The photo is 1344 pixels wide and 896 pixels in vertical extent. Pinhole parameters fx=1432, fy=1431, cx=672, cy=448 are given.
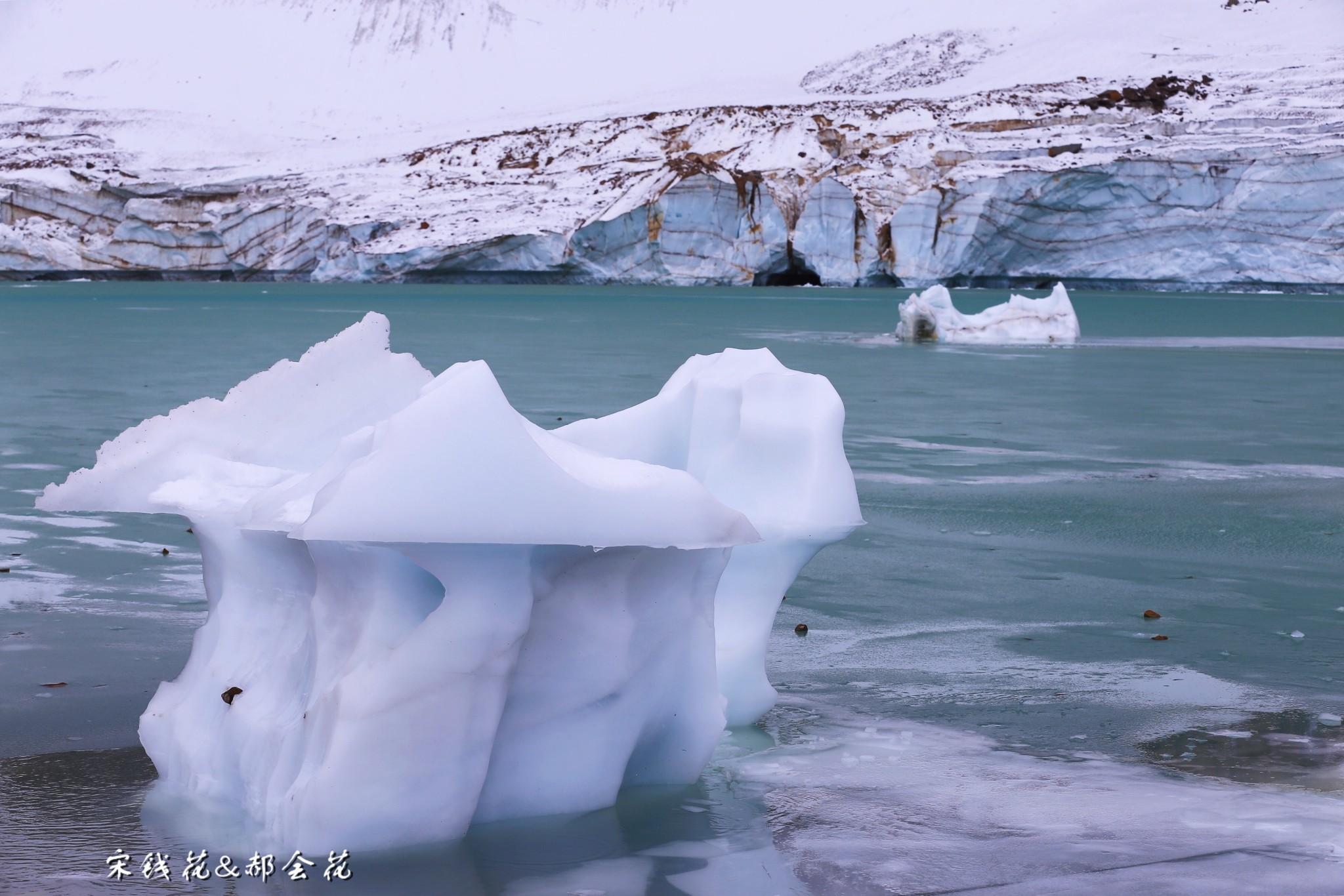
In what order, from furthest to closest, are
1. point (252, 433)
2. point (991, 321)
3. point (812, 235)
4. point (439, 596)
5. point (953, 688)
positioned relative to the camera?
point (812, 235) → point (991, 321) → point (953, 688) → point (252, 433) → point (439, 596)

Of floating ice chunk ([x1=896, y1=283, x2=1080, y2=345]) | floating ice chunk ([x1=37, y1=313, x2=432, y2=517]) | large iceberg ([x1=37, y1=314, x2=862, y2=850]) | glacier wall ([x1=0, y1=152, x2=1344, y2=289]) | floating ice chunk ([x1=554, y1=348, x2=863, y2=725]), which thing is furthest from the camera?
glacier wall ([x1=0, y1=152, x2=1344, y2=289])

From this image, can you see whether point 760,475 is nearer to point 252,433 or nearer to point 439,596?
point 439,596

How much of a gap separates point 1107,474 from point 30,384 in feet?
27.3

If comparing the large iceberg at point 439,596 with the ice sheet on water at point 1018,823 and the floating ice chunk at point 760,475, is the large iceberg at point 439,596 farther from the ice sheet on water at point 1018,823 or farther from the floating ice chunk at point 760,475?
the ice sheet on water at point 1018,823

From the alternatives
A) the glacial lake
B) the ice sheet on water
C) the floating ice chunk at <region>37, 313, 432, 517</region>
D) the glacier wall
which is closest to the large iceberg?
the floating ice chunk at <region>37, 313, 432, 517</region>

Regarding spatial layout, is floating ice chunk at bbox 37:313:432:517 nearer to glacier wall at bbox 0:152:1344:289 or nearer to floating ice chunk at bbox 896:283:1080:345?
floating ice chunk at bbox 896:283:1080:345

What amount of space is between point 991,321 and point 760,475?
55.3ft

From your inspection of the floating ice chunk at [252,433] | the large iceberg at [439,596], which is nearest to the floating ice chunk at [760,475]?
the large iceberg at [439,596]

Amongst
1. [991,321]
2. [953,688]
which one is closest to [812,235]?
[991,321]

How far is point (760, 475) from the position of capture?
11.0 feet

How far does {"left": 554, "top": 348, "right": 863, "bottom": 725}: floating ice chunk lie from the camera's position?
10.6 feet

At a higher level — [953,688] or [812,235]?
[812,235]

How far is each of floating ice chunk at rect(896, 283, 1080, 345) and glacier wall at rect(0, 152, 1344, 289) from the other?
16283mm

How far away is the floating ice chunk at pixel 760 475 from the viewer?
10.6ft
